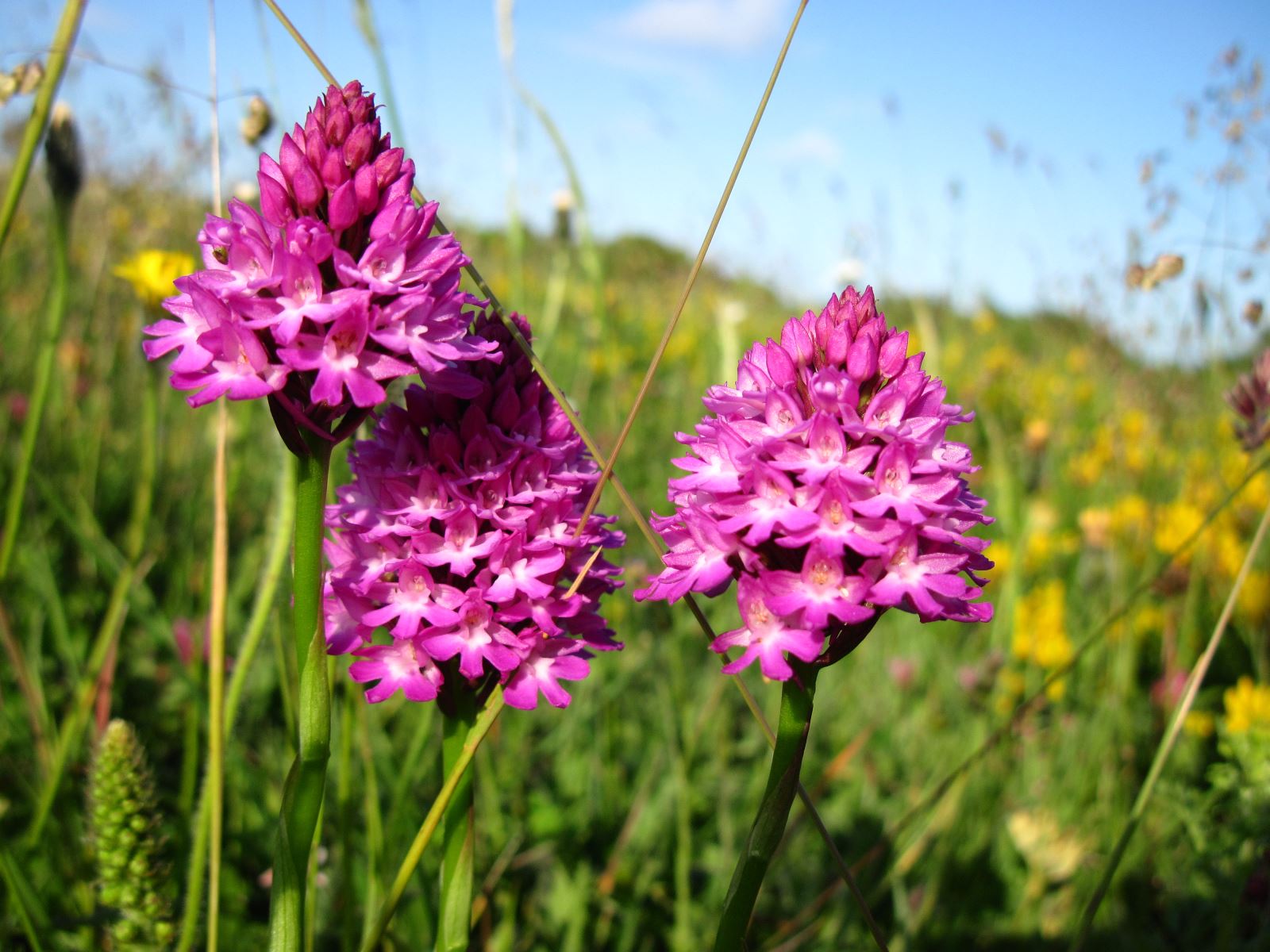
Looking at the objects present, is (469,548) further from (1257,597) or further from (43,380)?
(1257,597)

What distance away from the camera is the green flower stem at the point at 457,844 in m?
1.11

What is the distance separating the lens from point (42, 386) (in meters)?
1.72

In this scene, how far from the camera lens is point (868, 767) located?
9.03 ft

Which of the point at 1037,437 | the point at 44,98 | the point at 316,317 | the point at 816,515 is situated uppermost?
the point at 44,98

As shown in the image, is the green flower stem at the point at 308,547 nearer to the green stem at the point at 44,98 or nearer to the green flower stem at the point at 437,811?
the green flower stem at the point at 437,811

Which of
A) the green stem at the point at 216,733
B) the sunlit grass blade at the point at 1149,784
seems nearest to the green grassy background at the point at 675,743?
the green stem at the point at 216,733

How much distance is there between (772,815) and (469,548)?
45cm

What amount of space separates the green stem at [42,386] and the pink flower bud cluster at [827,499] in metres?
1.19

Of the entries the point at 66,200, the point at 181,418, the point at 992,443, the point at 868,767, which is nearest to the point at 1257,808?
the point at 868,767

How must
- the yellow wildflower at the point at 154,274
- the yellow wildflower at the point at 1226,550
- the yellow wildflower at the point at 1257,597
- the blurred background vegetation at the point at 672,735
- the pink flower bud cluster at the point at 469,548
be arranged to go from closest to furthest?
the pink flower bud cluster at the point at 469,548, the blurred background vegetation at the point at 672,735, the yellow wildflower at the point at 154,274, the yellow wildflower at the point at 1257,597, the yellow wildflower at the point at 1226,550

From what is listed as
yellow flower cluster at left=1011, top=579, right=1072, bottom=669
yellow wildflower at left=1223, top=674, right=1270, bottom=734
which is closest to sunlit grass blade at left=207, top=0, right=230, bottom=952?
yellow wildflower at left=1223, top=674, right=1270, bottom=734

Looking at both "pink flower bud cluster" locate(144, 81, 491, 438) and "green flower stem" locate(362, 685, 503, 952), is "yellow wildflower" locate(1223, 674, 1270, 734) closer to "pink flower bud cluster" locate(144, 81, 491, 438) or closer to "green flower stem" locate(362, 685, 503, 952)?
"green flower stem" locate(362, 685, 503, 952)

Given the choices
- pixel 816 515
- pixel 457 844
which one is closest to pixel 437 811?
pixel 457 844

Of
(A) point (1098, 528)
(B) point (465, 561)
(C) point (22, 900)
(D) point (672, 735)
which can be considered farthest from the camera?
(A) point (1098, 528)
